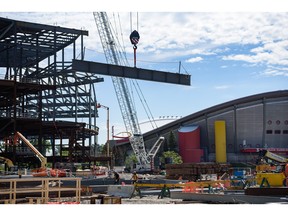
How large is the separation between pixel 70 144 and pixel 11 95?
2065 centimetres

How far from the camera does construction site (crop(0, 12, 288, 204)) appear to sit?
31.3m

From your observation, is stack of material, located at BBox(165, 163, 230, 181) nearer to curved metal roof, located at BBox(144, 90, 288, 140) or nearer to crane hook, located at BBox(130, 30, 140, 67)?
crane hook, located at BBox(130, 30, 140, 67)

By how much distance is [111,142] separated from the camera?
140 m

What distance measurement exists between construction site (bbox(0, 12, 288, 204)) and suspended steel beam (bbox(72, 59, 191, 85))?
138 mm

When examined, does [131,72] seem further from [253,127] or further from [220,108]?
[220,108]

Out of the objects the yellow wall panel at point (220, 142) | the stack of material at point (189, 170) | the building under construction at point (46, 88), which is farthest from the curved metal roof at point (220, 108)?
the stack of material at point (189, 170)

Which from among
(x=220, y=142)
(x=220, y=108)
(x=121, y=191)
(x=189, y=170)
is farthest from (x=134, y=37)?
(x=220, y=108)

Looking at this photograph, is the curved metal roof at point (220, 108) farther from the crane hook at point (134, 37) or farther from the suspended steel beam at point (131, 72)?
the crane hook at point (134, 37)

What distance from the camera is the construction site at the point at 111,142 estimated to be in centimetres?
3128

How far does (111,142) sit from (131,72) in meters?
74.5

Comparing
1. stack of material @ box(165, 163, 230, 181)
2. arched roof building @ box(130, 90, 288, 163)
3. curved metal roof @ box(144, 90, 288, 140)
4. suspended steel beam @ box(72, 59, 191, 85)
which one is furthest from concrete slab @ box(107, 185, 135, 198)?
curved metal roof @ box(144, 90, 288, 140)

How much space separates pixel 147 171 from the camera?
8744 centimetres

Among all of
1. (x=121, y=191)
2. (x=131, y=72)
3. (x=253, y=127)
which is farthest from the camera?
(x=253, y=127)

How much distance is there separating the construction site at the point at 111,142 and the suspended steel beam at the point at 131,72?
0.14 m
